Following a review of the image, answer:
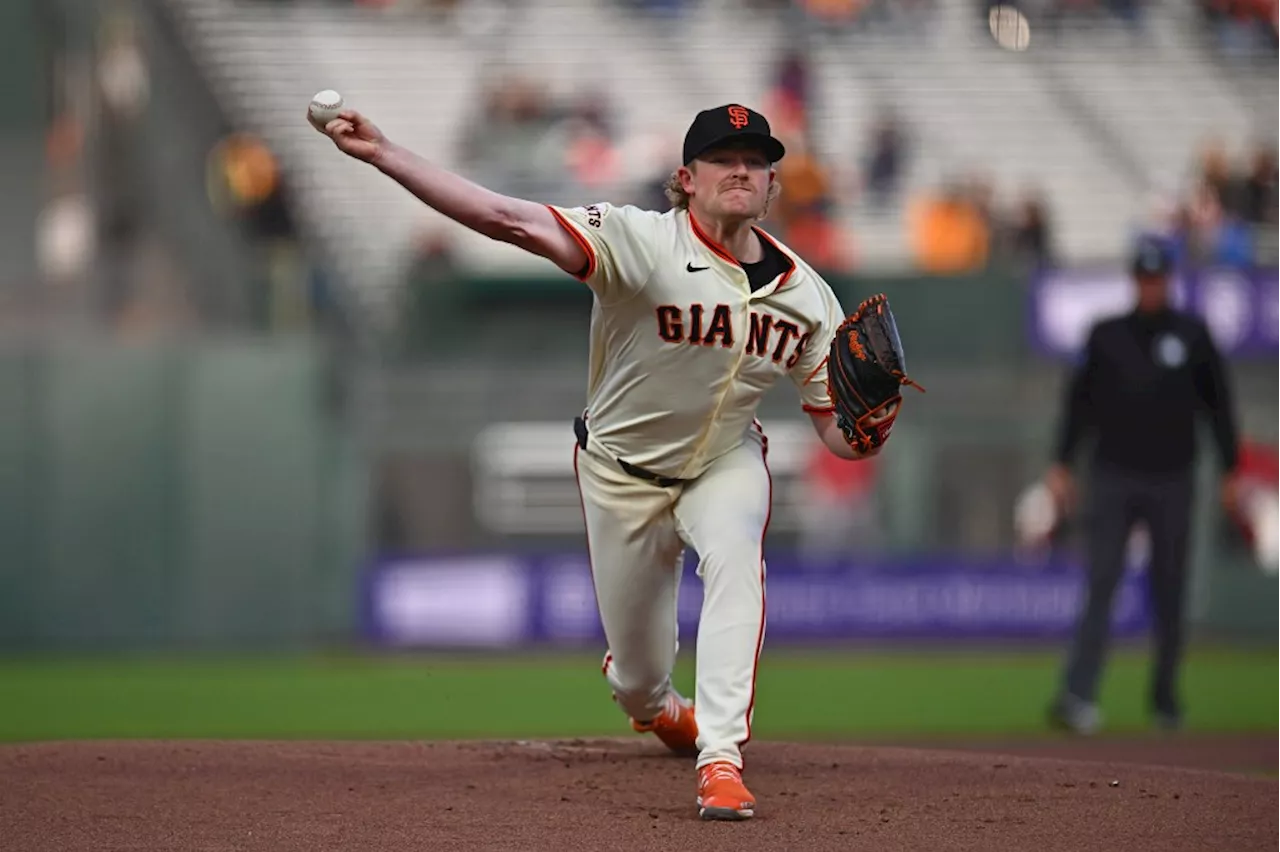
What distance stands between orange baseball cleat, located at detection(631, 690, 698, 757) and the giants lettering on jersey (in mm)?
1481

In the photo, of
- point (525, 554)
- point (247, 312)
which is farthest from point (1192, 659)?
point (247, 312)

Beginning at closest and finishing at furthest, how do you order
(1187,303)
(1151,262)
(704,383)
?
1. (704,383)
2. (1151,262)
3. (1187,303)

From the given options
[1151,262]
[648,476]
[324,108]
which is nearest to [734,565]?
[648,476]

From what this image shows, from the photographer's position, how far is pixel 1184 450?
10.1m

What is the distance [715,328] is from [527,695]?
21.8 feet

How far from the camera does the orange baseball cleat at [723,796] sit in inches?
237

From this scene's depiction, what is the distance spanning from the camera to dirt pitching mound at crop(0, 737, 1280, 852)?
18.9 feet

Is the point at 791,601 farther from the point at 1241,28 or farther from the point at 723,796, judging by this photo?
the point at 723,796

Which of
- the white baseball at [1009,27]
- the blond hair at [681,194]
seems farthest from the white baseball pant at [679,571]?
the white baseball at [1009,27]

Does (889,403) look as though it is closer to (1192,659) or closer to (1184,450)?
(1184,450)

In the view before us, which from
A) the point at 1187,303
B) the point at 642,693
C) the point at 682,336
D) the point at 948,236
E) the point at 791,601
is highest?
the point at 948,236

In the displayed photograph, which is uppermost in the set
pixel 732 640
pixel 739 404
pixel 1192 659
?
pixel 739 404

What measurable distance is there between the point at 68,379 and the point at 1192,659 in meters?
9.15

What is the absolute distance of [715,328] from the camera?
652 cm
